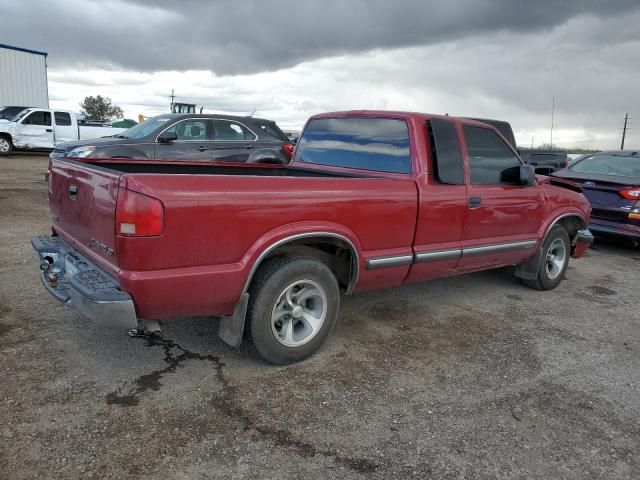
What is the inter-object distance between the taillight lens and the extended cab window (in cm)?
346

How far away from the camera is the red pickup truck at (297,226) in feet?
9.42

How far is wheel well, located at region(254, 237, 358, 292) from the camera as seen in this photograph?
11.4 feet

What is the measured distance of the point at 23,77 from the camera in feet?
95.0

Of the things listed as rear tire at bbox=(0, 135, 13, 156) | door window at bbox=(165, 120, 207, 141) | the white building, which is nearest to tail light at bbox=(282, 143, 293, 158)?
door window at bbox=(165, 120, 207, 141)

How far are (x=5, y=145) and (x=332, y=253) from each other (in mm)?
19756

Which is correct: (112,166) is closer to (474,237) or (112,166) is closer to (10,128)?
(474,237)

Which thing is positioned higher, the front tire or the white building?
the white building

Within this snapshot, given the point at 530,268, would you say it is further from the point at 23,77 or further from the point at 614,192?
the point at 23,77

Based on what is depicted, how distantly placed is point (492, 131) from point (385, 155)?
4.20 ft

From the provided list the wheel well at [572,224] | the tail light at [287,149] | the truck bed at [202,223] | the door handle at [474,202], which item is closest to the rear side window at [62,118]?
the tail light at [287,149]

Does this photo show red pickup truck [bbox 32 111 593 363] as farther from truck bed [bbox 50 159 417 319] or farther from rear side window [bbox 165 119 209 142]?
rear side window [bbox 165 119 209 142]

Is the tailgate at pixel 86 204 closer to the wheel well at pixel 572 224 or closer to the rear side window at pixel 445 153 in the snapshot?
the rear side window at pixel 445 153

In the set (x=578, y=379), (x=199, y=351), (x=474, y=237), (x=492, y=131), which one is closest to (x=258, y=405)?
(x=199, y=351)

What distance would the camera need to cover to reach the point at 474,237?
4621 mm
